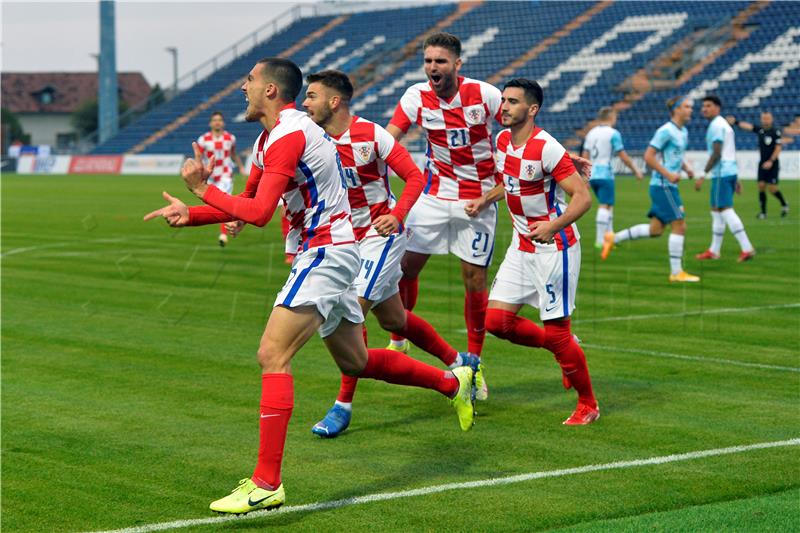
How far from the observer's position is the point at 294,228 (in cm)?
643

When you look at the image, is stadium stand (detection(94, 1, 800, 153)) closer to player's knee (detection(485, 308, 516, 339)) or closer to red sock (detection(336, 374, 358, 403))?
player's knee (detection(485, 308, 516, 339))

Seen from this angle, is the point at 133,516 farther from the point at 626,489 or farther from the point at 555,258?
the point at 555,258

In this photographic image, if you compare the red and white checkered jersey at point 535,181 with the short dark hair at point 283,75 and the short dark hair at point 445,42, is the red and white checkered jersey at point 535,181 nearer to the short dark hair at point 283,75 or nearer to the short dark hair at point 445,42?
the short dark hair at point 445,42

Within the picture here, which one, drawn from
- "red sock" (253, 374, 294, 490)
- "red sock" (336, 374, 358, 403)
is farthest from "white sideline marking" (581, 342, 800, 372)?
"red sock" (253, 374, 294, 490)

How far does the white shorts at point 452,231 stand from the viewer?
9.05 metres

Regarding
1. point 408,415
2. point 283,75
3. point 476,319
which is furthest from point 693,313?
point 283,75

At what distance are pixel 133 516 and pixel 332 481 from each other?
1137mm

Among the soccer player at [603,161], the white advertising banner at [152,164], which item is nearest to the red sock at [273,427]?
the soccer player at [603,161]

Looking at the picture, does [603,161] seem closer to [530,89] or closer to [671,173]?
[671,173]

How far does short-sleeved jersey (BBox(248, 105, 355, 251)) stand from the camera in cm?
603

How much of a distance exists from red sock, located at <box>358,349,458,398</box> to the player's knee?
78cm

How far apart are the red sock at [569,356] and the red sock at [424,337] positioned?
0.84m

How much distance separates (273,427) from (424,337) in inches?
100

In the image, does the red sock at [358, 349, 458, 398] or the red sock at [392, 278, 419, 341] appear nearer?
the red sock at [358, 349, 458, 398]
